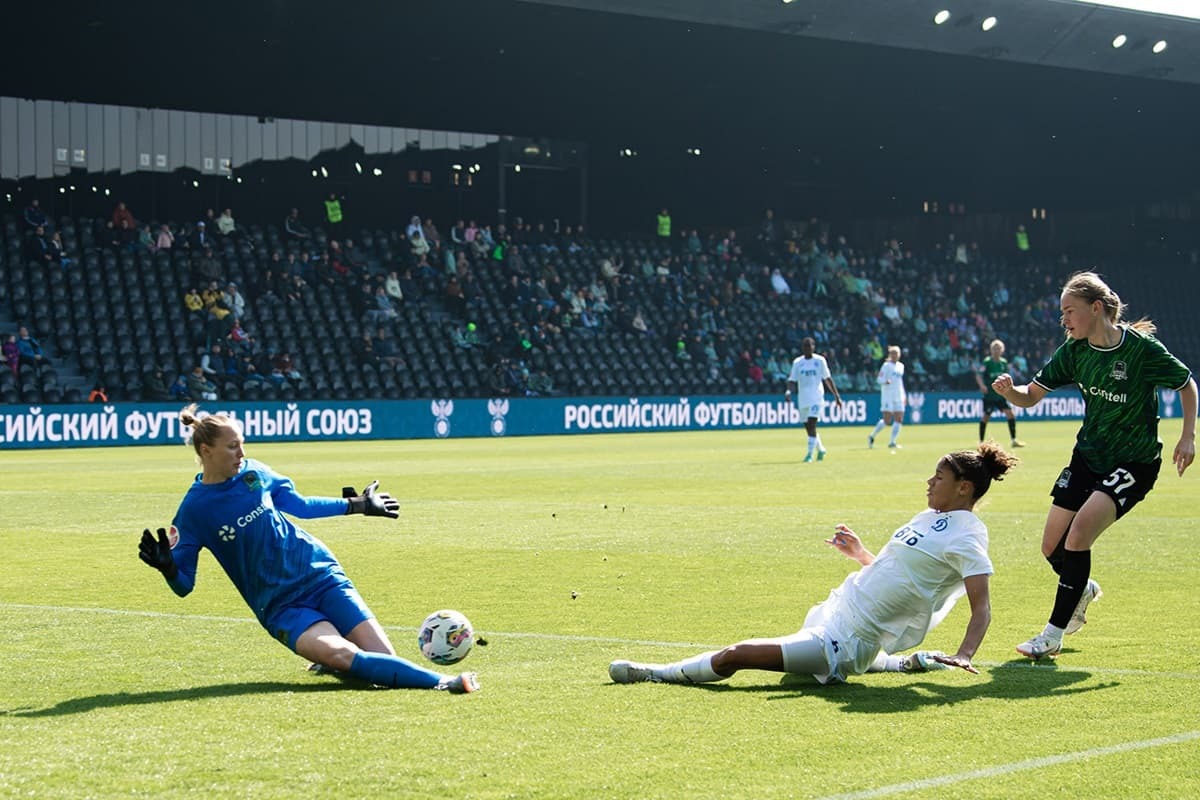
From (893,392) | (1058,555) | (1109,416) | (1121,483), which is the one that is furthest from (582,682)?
(893,392)

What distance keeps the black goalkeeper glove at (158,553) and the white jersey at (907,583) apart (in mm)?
2981

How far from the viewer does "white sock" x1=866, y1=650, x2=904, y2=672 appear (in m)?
8.04

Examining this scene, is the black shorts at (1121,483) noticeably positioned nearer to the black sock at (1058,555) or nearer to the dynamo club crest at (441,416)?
Result: the black sock at (1058,555)

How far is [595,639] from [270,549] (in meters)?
2.07

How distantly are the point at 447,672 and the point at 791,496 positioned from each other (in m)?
12.8

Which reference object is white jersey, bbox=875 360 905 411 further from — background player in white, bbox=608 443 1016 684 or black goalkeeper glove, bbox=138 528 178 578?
black goalkeeper glove, bbox=138 528 178 578

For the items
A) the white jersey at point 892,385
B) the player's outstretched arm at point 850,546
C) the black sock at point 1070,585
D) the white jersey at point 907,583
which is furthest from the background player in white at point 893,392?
the white jersey at point 907,583

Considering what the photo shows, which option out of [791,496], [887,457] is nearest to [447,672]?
[791,496]

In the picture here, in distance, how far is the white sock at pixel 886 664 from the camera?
804 cm

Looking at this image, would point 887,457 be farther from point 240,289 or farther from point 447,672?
point 447,672

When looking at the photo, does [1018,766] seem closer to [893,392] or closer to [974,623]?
[974,623]

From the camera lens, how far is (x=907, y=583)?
761 cm

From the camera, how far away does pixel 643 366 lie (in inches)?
1773

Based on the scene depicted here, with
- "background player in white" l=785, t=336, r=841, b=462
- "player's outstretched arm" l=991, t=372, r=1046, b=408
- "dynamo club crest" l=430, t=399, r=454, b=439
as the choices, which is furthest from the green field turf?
"dynamo club crest" l=430, t=399, r=454, b=439
